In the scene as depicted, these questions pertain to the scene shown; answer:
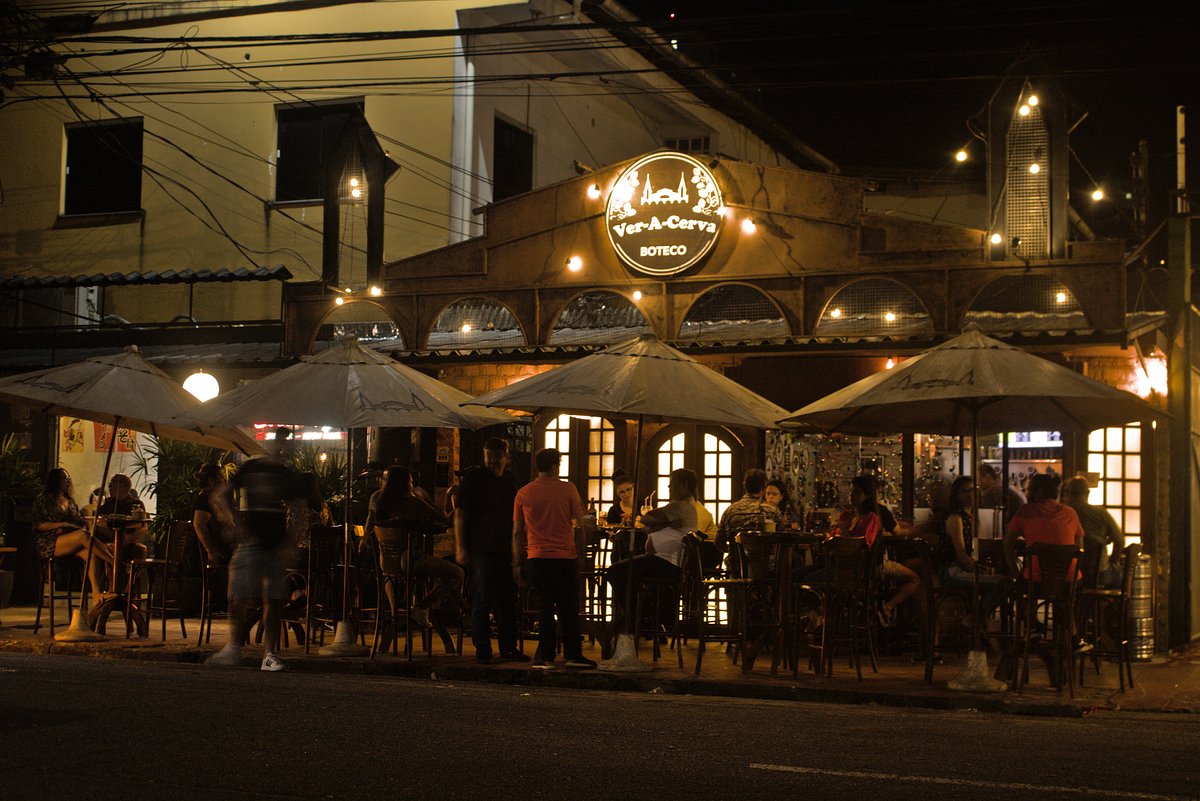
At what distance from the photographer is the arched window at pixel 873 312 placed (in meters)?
16.0

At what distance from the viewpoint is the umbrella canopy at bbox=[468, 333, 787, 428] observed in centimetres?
1197

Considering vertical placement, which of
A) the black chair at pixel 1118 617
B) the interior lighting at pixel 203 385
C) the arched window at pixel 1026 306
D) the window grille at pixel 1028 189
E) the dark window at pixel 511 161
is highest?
the dark window at pixel 511 161

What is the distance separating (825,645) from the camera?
11695 mm

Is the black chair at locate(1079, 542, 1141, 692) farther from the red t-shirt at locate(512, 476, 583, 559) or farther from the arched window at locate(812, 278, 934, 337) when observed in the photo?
the red t-shirt at locate(512, 476, 583, 559)

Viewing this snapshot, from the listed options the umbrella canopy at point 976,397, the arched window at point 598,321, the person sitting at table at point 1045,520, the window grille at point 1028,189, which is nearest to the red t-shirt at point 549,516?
the umbrella canopy at point 976,397

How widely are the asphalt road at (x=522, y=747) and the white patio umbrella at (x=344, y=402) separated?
10.5 feet

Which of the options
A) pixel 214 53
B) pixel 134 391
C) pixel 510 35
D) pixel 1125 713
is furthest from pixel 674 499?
pixel 214 53

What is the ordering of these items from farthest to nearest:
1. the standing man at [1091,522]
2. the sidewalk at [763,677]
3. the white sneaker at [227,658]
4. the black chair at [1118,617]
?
the standing man at [1091,522], the white sneaker at [227,658], the black chair at [1118,617], the sidewalk at [763,677]

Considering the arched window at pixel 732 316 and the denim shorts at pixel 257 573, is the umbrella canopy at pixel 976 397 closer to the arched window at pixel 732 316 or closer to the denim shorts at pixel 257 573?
the arched window at pixel 732 316

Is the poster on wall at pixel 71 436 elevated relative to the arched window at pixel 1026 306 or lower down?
lower down

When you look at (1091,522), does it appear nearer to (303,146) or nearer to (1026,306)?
(1026,306)

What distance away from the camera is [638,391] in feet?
39.7

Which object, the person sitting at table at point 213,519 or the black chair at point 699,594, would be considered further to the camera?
the person sitting at table at point 213,519

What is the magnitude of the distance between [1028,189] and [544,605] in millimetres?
7872
